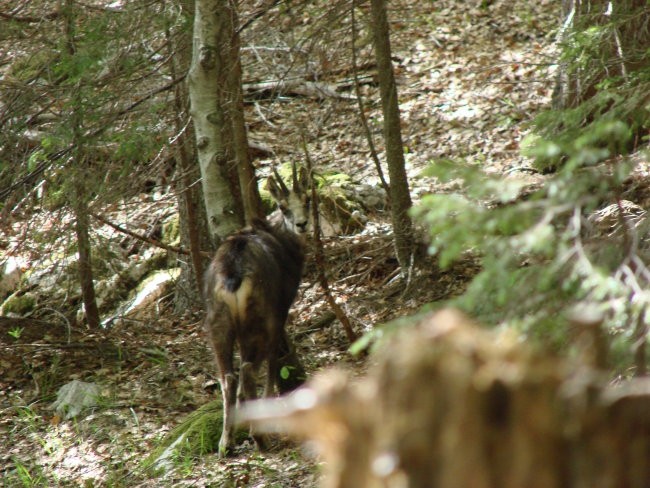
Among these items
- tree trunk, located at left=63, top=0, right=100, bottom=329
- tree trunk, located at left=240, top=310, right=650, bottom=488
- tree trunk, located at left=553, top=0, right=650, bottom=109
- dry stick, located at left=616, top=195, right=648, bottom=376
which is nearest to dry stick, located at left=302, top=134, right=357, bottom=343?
tree trunk, located at left=63, top=0, right=100, bottom=329

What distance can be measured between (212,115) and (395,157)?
276cm

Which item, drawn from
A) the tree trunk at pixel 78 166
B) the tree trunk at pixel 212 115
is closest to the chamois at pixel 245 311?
the tree trunk at pixel 212 115

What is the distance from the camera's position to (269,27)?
10023mm

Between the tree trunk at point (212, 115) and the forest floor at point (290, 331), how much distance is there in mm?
1469

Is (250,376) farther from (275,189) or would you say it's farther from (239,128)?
(239,128)

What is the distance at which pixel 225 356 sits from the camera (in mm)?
8023

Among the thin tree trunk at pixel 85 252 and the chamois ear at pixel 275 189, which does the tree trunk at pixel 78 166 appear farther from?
the chamois ear at pixel 275 189

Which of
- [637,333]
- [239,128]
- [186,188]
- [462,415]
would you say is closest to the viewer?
[462,415]

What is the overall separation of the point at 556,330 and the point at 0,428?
7.14 meters

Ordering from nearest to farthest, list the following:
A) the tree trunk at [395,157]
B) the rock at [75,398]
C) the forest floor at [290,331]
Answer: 1. the forest floor at [290,331]
2. the rock at [75,398]
3. the tree trunk at [395,157]

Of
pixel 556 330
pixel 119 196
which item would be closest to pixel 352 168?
pixel 119 196

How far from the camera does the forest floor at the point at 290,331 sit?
26.3ft

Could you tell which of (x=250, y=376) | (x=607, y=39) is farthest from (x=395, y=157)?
(x=250, y=376)

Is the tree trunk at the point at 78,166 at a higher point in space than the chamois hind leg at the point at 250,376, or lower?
higher
